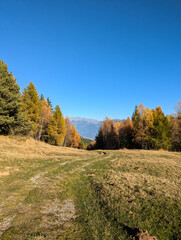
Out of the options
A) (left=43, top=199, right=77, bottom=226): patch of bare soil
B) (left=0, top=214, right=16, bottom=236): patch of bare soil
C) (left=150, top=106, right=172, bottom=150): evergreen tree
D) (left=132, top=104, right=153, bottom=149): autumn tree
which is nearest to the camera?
(left=0, top=214, right=16, bottom=236): patch of bare soil

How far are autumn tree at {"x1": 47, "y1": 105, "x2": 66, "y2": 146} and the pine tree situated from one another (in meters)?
18.0

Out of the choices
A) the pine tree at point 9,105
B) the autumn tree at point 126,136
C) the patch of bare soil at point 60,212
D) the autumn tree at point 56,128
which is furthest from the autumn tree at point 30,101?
the autumn tree at point 126,136

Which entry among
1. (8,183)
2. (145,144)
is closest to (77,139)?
(145,144)

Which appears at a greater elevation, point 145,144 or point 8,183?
point 145,144

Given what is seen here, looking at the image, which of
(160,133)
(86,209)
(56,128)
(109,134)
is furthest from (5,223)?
(109,134)

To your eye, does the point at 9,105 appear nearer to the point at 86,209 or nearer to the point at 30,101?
the point at 30,101

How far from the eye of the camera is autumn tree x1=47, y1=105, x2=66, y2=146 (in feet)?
152

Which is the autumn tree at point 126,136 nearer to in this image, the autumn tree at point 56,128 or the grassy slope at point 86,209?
the autumn tree at point 56,128

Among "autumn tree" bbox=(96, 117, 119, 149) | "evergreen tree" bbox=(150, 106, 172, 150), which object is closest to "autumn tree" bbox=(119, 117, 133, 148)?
"autumn tree" bbox=(96, 117, 119, 149)

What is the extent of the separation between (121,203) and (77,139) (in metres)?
73.9

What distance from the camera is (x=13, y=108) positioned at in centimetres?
2495

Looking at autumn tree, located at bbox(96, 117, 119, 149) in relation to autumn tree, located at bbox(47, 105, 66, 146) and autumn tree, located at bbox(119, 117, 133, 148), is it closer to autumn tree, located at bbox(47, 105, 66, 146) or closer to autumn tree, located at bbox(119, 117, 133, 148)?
autumn tree, located at bbox(119, 117, 133, 148)

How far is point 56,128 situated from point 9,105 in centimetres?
2402

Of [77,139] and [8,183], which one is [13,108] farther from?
[77,139]
